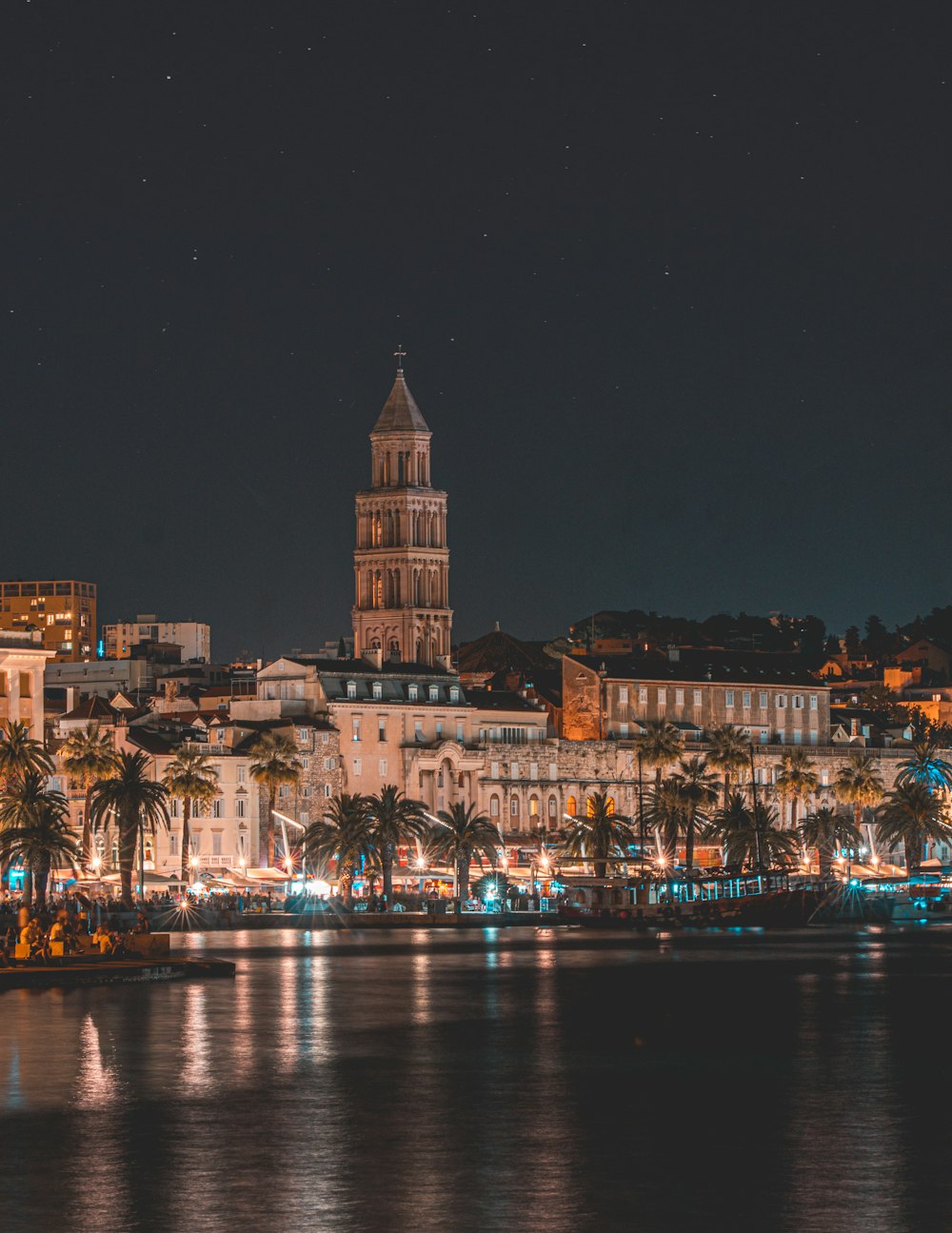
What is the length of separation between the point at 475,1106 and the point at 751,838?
12226 centimetres

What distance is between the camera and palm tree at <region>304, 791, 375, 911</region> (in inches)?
5925

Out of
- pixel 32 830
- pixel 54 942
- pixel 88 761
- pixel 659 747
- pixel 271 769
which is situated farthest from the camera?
pixel 659 747

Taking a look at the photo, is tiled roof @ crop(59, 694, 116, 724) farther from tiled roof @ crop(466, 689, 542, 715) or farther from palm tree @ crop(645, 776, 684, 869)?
palm tree @ crop(645, 776, 684, 869)

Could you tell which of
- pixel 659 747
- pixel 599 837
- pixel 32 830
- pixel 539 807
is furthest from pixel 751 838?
pixel 32 830

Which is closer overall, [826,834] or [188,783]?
[188,783]

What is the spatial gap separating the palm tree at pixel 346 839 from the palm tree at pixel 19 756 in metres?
23.4

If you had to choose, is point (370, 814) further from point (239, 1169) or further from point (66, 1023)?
point (239, 1169)

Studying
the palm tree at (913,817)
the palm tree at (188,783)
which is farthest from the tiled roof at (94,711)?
the palm tree at (913,817)

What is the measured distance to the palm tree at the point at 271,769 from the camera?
6427 inches

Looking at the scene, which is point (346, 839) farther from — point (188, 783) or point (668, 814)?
point (668, 814)

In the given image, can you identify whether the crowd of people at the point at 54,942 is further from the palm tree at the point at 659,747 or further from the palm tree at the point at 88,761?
the palm tree at the point at 659,747

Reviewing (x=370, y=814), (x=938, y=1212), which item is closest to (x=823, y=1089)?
(x=938, y=1212)

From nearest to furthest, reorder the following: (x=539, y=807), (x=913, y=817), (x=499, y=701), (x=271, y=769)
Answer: (x=271, y=769) < (x=913, y=817) < (x=539, y=807) < (x=499, y=701)

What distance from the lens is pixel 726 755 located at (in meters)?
194
